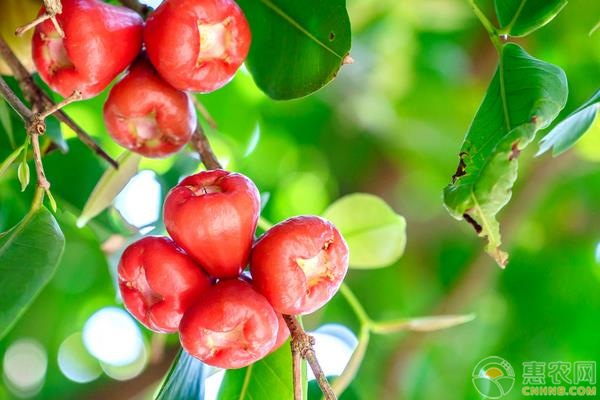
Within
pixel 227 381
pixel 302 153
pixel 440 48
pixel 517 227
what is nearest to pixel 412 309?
pixel 517 227

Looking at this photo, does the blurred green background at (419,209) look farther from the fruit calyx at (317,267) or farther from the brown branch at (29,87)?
the fruit calyx at (317,267)

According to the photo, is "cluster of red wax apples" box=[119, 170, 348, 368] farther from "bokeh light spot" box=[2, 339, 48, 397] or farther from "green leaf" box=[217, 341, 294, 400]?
"bokeh light spot" box=[2, 339, 48, 397]

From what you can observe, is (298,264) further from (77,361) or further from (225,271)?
(77,361)

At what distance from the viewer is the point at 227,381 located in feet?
3.44

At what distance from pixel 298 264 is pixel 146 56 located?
0.33 metres

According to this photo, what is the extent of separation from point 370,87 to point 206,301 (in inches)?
70.9

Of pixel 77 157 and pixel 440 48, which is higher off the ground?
pixel 77 157

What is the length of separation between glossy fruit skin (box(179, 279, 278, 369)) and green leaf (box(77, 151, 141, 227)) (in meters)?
0.35

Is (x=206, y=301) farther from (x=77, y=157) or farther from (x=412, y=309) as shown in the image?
(x=412, y=309)

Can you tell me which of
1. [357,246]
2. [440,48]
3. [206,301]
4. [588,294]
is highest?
[206,301]

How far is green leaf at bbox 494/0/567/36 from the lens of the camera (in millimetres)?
892

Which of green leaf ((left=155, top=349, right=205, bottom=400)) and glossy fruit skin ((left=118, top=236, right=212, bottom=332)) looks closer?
glossy fruit skin ((left=118, top=236, right=212, bottom=332))

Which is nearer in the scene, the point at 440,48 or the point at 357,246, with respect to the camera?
the point at 357,246

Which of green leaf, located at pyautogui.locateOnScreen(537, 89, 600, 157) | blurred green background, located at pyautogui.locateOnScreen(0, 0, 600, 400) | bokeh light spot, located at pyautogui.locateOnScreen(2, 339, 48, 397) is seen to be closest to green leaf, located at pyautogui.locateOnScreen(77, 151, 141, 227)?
green leaf, located at pyautogui.locateOnScreen(537, 89, 600, 157)
